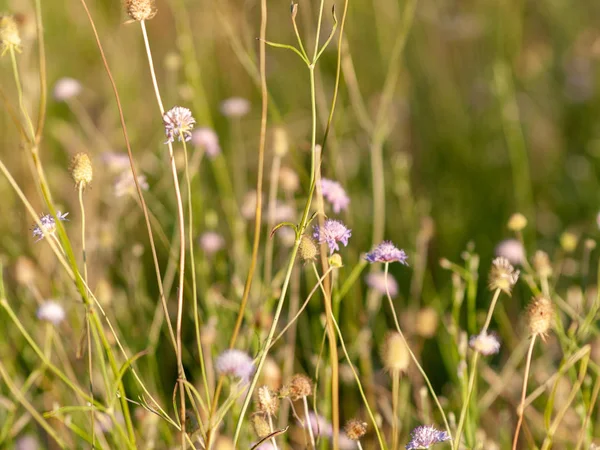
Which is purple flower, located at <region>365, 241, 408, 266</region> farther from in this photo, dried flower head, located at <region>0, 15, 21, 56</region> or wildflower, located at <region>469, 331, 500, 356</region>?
dried flower head, located at <region>0, 15, 21, 56</region>

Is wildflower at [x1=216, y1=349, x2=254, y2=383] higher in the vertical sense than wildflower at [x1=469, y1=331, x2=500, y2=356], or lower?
higher

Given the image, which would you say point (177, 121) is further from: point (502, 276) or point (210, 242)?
point (210, 242)

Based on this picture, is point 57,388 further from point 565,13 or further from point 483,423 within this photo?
point 565,13

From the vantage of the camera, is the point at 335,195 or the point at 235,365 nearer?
the point at 235,365

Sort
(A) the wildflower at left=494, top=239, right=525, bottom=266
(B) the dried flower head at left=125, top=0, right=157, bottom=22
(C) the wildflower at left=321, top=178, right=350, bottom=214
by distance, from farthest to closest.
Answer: (A) the wildflower at left=494, top=239, right=525, bottom=266 → (C) the wildflower at left=321, top=178, right=350, bottom=214 → (B) the dried flower head at left=125, top=0, right=157, bottom=22

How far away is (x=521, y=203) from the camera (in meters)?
1.55

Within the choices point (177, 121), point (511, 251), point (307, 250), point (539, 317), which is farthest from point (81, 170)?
point (511, 251)

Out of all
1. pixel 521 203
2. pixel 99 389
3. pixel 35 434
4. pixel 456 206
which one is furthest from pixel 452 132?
pixel 35 434

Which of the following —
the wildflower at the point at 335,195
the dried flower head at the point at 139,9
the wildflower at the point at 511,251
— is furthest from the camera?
the wildflower at the point at 511,251

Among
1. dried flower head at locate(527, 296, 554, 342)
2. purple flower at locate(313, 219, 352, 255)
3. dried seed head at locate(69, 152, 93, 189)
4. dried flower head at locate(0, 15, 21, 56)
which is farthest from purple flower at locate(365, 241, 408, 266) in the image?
dried flower head at locate(0, 15, 21, 56)

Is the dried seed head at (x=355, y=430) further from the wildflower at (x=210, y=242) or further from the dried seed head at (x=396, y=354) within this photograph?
the wildflower at (x=210, y=242)

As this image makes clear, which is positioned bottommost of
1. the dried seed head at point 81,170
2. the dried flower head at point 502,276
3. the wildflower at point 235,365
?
the wildflower at point 235,365

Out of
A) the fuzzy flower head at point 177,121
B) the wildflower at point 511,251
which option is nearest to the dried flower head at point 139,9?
the fuzzy flower head at point 177,121

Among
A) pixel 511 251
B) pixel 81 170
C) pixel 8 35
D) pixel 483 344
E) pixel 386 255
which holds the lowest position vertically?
pixel 511 251
